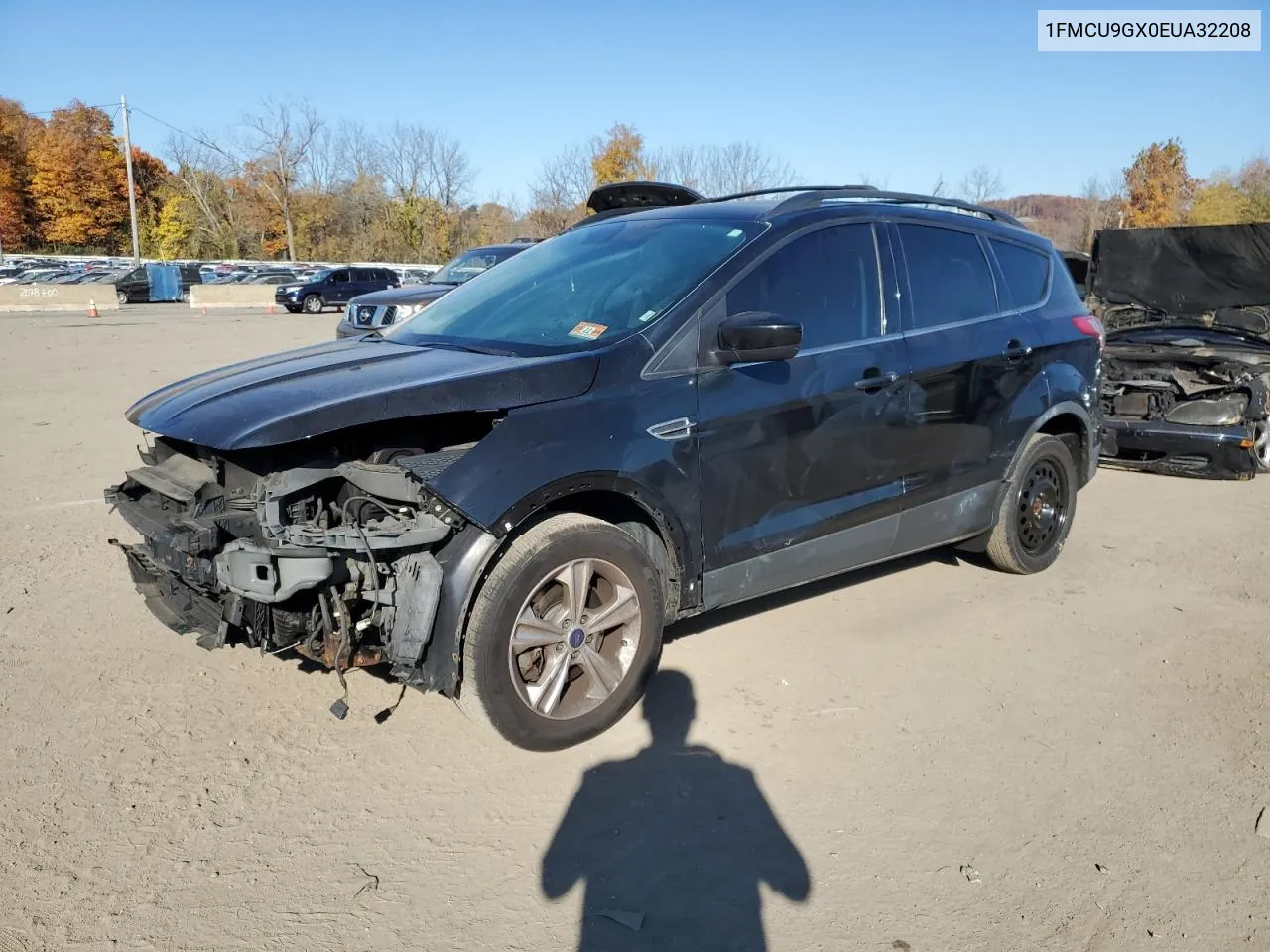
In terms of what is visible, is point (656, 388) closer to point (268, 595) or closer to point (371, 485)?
point (371, 485)

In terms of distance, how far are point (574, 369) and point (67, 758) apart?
2293 mm

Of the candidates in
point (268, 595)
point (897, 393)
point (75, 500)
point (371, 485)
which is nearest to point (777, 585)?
point (897, 393)

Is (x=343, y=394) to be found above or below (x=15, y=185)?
below

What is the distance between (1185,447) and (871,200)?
4.99 meters

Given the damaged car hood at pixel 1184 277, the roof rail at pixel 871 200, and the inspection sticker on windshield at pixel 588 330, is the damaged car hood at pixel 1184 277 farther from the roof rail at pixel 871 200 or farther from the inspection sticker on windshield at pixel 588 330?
the inspection sticker on windshield at pixel 588 330

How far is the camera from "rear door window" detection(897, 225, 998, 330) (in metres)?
4.54

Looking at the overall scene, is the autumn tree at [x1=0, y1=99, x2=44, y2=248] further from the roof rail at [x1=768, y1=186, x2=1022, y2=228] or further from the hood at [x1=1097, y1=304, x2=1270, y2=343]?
the roof rail at [x1=768, y1=186, x2=1022, y2=228]

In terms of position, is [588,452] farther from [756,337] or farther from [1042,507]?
[1042,507]

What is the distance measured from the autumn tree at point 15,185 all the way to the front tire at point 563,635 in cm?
6851

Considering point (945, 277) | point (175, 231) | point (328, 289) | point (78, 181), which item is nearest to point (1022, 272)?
point (945, 277)

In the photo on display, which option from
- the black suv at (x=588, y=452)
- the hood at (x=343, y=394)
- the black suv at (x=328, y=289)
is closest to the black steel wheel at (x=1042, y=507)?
the black suv at (x=588, y=452)

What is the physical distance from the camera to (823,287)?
4.14 metres

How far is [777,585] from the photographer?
4.12 metres

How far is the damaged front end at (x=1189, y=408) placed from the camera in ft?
25.9
